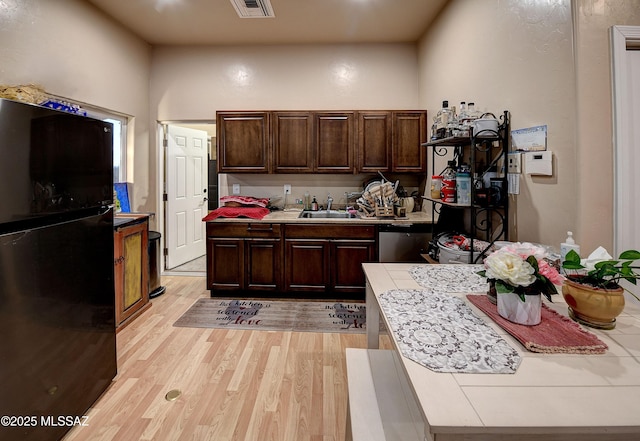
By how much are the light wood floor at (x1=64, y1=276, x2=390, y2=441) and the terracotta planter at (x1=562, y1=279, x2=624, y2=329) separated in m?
1.21

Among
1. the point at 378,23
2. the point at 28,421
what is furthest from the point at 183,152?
the point at 28,421

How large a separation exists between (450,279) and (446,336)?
0.58 meters

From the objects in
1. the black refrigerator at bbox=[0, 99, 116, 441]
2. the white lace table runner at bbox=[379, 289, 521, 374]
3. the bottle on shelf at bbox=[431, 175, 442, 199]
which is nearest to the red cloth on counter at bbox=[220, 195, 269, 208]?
the black refrigerator at bbox=[0, 99, 116, 441]

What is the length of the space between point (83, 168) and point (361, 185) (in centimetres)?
287

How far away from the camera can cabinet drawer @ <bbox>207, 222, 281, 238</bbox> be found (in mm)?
3348

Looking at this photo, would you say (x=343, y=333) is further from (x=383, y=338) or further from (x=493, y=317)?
(x=493, y=317)

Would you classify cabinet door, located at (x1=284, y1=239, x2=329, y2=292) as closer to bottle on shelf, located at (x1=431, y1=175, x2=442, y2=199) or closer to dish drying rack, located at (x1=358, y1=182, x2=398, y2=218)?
dish drying rack, located at (x1=358, y1=182, x2=398, y2=218)

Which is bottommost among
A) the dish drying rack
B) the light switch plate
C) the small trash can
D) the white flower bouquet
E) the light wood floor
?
the light wood floor

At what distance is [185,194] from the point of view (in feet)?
14.6

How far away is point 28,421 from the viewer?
1329 mm

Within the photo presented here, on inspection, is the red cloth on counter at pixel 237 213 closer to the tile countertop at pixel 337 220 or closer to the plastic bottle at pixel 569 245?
the tile countertop at pixel 337 220

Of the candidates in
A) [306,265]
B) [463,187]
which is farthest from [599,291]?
[306,265]

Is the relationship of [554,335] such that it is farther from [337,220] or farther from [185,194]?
[185,194]

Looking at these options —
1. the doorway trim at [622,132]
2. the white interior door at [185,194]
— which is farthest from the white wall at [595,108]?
the white interior door at [185,194]
